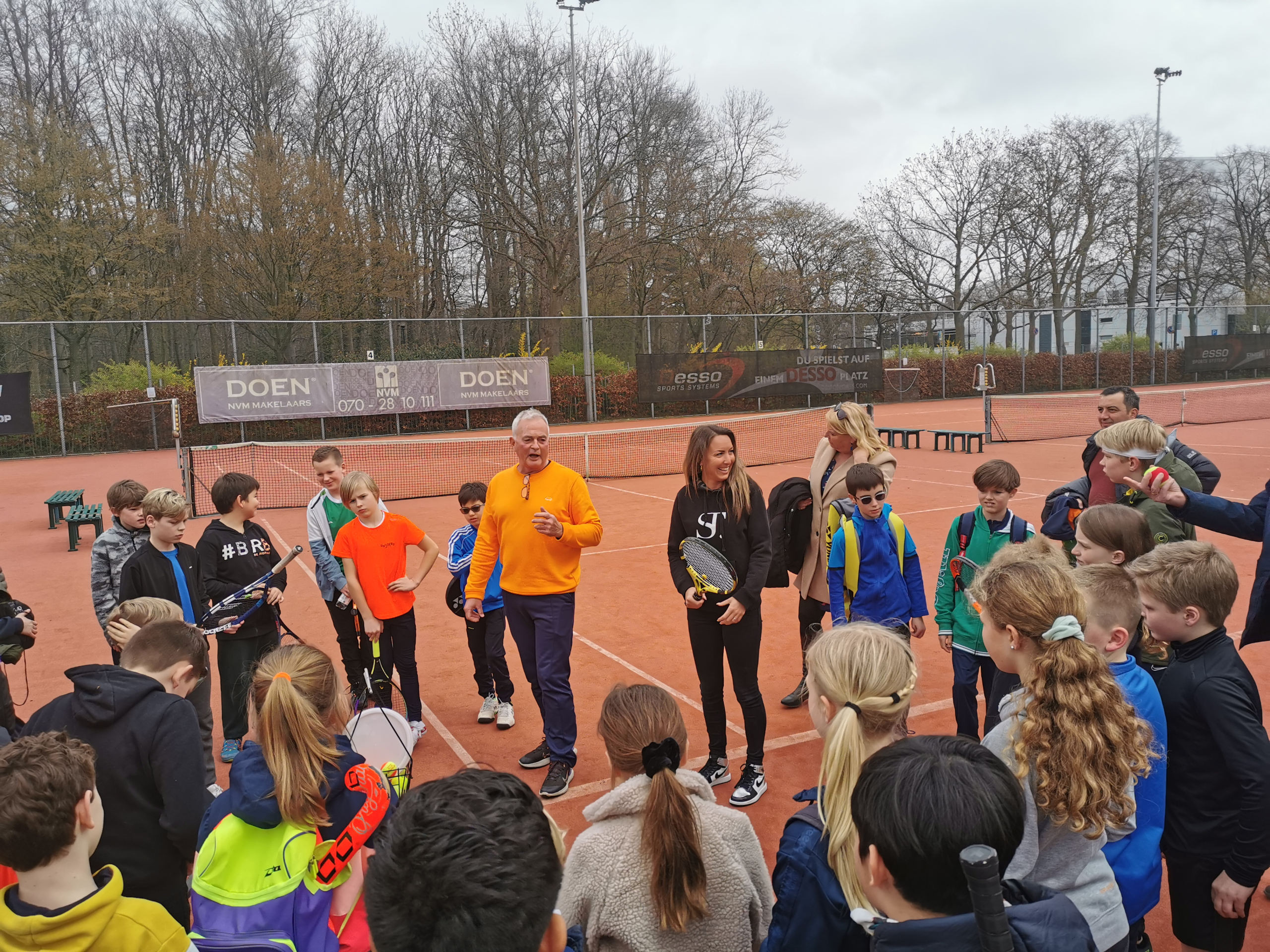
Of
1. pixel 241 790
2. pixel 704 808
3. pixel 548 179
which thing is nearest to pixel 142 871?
pixel 241 790

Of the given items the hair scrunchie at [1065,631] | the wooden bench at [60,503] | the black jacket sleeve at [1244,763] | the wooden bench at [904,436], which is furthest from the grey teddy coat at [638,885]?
the wooden bench at [904,436]

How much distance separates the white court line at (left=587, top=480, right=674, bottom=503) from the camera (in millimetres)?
15063

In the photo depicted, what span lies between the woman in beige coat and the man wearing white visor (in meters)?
1.18

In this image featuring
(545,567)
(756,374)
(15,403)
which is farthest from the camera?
(756,374)

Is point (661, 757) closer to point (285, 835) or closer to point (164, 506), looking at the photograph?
point (285, 835)

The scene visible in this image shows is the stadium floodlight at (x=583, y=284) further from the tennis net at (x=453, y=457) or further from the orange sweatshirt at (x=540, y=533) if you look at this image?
the orange sweatshirt at (x=540, y=533)

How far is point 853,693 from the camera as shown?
2342mm

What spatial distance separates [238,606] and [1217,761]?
500cm

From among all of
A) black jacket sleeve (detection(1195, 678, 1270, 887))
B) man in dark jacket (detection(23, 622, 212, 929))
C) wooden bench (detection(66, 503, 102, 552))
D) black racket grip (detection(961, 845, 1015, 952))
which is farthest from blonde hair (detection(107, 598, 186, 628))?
wooden bench (detection(66, 503, 102, 552))

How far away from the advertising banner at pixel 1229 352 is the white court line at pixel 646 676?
140ft

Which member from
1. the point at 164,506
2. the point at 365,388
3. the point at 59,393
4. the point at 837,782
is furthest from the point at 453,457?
the point at 837,782

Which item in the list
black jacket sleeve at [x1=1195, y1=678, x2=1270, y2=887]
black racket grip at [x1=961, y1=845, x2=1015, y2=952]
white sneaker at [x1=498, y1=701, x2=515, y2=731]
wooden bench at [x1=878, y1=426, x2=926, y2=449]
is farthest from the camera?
wooden bench at [x1=878, y1=426, x2=926, y2=449]

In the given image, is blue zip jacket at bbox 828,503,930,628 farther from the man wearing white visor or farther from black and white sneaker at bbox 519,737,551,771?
black and white sneaker at bbox 519,737,551,771

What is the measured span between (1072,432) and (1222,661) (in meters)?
22.8
